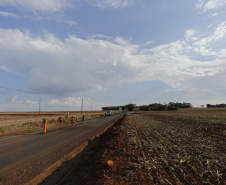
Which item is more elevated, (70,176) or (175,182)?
(175,182)

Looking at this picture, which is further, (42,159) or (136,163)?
(42,159)

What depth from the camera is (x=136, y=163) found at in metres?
5.29

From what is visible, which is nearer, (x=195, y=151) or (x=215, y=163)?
(x=215, y=163)

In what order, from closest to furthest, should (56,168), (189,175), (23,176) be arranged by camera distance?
1. (189,175)
2. (23,176)
3. (56,168)

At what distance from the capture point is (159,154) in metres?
6.32

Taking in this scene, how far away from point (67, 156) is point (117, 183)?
4483mm

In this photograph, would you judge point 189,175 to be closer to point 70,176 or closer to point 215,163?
point 215,163

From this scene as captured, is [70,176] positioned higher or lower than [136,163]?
lower

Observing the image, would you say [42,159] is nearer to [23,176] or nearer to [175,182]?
[23,176]

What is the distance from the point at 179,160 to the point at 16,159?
7.90m

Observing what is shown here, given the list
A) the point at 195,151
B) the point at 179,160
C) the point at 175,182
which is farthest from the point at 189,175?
the point at 195,151

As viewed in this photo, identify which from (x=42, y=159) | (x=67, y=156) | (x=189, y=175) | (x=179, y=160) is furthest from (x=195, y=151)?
(x=42, y=159)

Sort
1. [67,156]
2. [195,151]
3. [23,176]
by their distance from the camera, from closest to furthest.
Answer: [23,176] → [195,151] → [67,156]

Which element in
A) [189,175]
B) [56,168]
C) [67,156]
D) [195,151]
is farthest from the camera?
[67,156]
